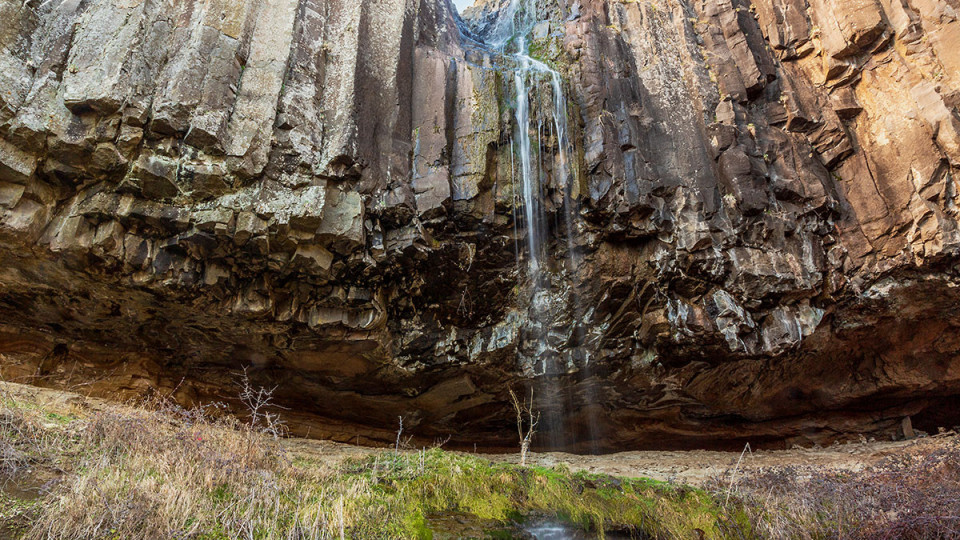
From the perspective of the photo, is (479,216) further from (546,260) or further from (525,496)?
(525,496)

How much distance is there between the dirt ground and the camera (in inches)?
406

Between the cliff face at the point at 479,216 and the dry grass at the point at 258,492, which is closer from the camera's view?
the dry grass at the point at 258,492

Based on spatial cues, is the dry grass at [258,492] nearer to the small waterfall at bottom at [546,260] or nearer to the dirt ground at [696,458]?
→ the dirt ground at [696,458]

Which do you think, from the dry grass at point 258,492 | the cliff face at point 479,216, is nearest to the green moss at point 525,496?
the dry grass at point 258,492

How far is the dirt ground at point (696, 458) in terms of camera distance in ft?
33.9

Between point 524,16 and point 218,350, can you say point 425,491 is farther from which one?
point 524,16

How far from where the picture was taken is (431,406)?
504 inches

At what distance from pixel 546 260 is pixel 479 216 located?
194 centimetres

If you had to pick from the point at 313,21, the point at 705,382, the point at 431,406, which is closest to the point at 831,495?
the point at 705,382

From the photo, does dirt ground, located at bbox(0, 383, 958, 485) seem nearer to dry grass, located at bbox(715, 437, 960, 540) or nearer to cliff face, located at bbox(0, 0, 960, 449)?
cliff face, located at bbox(0, 0, 960, 449)

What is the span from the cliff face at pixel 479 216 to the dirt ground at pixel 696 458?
0.75 m

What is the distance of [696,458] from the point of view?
42.1 feet

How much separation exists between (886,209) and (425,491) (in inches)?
457

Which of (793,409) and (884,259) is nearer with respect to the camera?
(884,259)
